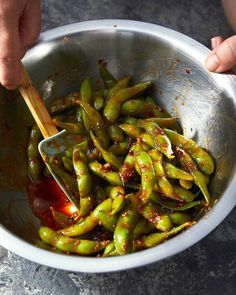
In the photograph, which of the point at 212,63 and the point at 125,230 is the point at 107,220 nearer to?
the point at 125,230

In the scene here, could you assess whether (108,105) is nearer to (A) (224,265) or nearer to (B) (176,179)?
(B) (176,179)

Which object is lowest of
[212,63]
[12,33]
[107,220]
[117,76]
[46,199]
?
[46,199]

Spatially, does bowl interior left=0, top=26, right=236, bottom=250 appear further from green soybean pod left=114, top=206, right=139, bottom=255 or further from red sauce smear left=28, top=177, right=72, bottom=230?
green soybean pod left=114, top=206, right=139, bottom=255

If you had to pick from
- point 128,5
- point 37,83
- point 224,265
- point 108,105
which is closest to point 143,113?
point 108,105

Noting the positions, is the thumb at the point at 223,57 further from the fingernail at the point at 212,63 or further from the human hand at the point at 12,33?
the human hand at the point at 12,33

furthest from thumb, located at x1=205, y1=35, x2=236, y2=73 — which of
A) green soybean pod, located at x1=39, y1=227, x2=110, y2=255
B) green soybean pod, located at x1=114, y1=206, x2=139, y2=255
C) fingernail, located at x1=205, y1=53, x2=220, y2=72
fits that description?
green soybean pod, located at x1=39, y1=227, x2=110, y2=255

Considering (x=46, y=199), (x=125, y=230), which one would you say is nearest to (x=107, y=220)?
(x=125, y=230)

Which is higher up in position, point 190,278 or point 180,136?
point 180,136
